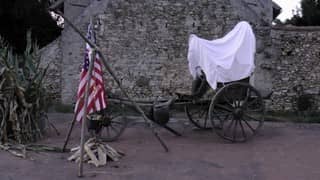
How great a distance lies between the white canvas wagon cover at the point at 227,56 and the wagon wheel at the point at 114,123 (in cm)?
195

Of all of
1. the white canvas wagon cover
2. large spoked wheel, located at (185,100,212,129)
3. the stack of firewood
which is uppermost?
the white canvas wagon cover

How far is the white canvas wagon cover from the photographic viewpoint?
424 inches

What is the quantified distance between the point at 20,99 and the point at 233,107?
4337 mm

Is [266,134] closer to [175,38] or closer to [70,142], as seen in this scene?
[70,142]

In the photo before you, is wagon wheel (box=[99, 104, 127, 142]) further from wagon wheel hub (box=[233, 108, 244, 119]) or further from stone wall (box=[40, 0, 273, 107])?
stone wall (box=[40, 0, 273, 107])

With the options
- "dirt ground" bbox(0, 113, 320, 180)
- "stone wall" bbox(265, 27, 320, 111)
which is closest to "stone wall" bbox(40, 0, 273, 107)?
"stone wall" bbox(265, 27, 320, 111)

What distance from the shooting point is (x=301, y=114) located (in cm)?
1648

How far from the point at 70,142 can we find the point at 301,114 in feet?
27.8

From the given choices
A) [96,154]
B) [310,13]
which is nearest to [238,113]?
Answer: [96,154]

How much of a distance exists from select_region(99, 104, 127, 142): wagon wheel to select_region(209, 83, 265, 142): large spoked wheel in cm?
189

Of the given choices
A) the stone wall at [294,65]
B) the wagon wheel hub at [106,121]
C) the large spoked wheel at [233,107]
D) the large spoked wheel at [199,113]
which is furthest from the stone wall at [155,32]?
the wagon wheel hub at [106,121]

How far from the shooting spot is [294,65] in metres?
17.1

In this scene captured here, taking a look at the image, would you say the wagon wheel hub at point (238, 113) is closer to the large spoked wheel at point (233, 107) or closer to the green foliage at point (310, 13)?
the large spoked wheel at point (233, 107)

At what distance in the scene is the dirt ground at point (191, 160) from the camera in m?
7.71
